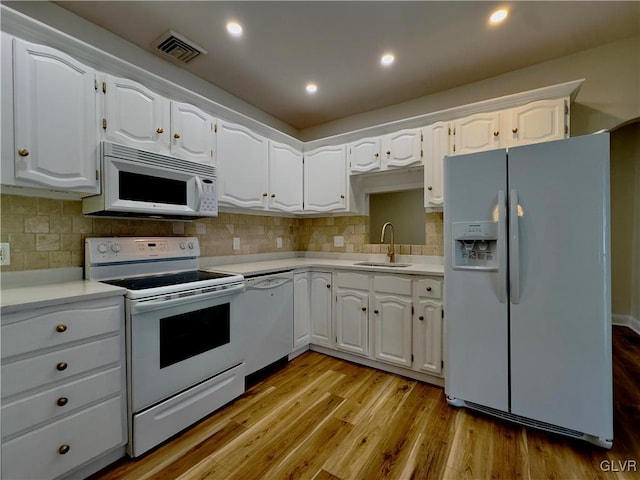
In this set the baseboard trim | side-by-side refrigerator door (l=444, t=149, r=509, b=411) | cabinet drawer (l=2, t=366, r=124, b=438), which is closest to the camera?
cabinet drawer (l=2, t=366, r=124, b=438)

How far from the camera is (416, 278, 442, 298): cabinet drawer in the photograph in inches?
85.4

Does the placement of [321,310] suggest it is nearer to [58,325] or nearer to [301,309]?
[301,309]

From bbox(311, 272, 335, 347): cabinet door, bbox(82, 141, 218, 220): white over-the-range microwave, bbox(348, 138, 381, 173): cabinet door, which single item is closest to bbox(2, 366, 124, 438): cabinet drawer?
bbox(82, 141, 218, 220): white over-the-range microwave

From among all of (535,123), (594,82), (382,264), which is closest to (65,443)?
(382,264)

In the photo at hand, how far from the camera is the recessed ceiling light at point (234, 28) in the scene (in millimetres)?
1974

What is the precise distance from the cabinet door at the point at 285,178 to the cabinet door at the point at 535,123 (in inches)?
77.9

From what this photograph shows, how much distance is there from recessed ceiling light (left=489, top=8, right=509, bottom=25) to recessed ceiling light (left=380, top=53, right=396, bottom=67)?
709 mm

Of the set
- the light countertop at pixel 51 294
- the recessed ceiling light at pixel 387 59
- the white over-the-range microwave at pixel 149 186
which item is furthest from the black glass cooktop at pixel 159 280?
the recessed ceiling light at pixel 387 59

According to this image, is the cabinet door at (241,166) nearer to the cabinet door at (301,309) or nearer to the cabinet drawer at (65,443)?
the cabinet door at (301,309)

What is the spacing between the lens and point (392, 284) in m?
2.38

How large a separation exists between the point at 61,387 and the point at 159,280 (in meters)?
0.70

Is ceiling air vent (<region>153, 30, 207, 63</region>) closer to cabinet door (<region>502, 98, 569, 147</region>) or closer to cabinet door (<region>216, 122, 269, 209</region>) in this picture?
cabinet door (<region>216, 122, 269, 209</region>)

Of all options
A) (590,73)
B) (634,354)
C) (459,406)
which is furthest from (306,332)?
(590,73)

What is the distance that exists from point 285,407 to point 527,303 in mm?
1707
